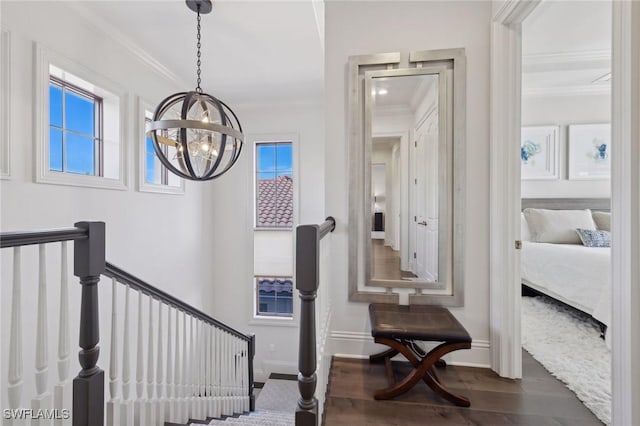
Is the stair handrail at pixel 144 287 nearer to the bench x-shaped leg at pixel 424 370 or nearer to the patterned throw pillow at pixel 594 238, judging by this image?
the bench x-shaped leg at pixel 424 370

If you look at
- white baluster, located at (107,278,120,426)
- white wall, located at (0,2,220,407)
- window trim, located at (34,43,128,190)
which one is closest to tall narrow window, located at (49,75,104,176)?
window trim, located at (34,43,128,190)

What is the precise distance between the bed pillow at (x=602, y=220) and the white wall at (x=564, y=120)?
1.20 feet

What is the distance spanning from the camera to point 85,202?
7.85 feet

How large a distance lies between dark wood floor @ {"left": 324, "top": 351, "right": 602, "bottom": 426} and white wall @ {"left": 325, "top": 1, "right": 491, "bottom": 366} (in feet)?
0.65

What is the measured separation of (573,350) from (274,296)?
12.2ft

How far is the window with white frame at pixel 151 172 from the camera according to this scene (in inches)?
120

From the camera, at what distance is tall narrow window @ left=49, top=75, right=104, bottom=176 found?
7.45ft

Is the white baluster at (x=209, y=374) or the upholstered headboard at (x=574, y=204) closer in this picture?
the white baluster at (x=209, y=374)

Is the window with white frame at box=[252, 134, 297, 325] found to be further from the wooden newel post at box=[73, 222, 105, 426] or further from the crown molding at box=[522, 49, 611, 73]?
the wooden newel post at box=[73, 222, 105, 426]

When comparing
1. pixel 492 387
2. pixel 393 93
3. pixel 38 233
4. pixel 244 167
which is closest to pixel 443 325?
pixel 492 387

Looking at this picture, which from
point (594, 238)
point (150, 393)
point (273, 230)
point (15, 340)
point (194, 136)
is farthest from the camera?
point (273, 230)

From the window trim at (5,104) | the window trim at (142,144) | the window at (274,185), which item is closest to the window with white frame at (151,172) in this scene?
Result: the window trim at (142,144)

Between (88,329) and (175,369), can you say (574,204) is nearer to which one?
(175,369)

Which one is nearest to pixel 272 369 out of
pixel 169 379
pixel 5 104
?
pixel 169 379
